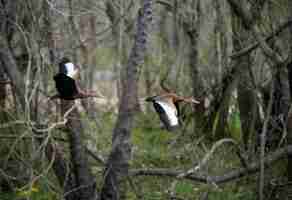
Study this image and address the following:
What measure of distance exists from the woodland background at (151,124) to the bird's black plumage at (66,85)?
218 millimetres

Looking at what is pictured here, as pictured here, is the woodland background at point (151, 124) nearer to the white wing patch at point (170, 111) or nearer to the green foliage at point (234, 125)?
the green foliage at point (234, 125)

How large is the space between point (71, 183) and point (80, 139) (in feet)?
1.85

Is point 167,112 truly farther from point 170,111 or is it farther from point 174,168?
point 174,168

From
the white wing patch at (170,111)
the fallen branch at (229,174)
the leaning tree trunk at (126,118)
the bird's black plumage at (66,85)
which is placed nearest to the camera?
the bird's black plumage at (66,85)

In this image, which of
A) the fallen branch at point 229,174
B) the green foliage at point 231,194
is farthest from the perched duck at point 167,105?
the green foliage at point 231,194

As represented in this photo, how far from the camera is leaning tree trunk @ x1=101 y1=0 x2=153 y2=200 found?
535 cm

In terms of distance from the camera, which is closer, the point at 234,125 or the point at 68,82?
the point at 68,82

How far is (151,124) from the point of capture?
11422mm

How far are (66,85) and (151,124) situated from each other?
6.46 m

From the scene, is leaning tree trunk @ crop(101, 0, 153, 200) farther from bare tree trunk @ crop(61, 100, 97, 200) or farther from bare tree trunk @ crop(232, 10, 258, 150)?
bare tree trunk @ crop(232, 10, 258, 150)

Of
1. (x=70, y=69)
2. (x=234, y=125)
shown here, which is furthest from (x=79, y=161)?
(x=234, y=125)

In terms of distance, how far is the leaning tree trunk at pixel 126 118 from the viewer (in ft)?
17.5

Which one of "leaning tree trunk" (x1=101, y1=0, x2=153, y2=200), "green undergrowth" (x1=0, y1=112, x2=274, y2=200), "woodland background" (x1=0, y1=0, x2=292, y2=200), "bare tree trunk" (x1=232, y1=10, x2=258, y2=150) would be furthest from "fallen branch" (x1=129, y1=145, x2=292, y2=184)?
"bare tree trunk" (x1=232, y1=10, x2=258, y2=150)

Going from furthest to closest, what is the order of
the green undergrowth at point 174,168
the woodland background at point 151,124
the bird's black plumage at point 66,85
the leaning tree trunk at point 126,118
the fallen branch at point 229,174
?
the green undergrowth at point 174,168
the fallen branch at point 229,174
the woodland background at point 151,124
the leaning tree trunk at point 126,118
the bird's black plumage at point 66,85
